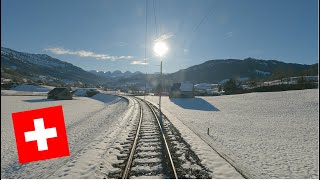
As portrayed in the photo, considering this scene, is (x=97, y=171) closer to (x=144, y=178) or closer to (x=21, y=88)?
(x=144, y=178)

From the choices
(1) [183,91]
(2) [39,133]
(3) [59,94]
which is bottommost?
(2) [39,133]

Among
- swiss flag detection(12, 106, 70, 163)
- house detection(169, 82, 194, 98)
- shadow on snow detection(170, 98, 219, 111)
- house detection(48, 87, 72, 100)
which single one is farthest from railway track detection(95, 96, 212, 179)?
house detection(48, 87, 72, 100)

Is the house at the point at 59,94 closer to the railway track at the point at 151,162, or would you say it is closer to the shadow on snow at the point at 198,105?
the shadow on snow at the point at 198,105

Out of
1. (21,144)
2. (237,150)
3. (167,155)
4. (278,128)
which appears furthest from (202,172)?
(278,128)

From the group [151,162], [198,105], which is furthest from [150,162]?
[198,105]

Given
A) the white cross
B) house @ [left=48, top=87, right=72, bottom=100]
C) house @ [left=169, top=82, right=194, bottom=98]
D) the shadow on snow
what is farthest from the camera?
house @ [left=169, top=82, right=194, bottom=98]

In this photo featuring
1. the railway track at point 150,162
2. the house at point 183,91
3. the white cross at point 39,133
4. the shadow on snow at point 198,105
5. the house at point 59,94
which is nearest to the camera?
the railway track at point 150,162

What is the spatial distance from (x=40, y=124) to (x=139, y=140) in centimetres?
592

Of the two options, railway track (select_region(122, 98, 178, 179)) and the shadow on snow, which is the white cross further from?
the shadow on snow

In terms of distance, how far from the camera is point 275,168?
11.0 metres

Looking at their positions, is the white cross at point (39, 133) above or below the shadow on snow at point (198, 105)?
above

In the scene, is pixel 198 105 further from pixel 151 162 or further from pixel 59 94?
pixel 59 94

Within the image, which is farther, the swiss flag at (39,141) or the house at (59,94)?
the house at (59,94)

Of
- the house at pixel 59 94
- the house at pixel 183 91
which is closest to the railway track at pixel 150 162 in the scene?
the house at pixel 183 91
